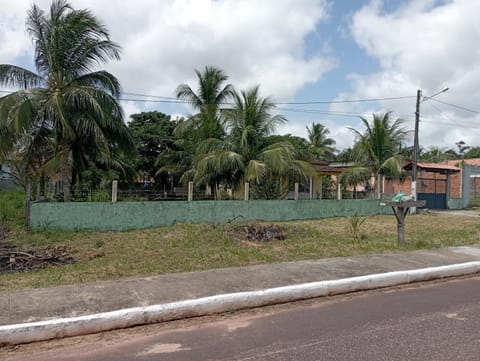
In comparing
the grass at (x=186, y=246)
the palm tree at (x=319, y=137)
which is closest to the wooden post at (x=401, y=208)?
the grass at (x=186, y=246)

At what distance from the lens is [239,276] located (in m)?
7.00

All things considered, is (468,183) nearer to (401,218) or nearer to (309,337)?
(401,218)

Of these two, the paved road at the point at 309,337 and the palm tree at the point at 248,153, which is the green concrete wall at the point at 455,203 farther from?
the paved road at the point at 309,337

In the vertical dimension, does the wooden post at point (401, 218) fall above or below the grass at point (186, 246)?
above

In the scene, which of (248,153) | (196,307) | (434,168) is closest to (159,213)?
(248,153)

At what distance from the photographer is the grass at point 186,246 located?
7.48m

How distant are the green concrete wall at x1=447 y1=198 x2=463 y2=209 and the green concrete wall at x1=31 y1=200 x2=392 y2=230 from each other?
13.2 meters

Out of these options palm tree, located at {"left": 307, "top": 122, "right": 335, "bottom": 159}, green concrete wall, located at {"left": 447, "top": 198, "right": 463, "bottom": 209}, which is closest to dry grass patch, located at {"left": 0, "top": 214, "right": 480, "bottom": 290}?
green concrete wall, located at {"left": 447, "top": 198, "right": 463, "bottom": 209}

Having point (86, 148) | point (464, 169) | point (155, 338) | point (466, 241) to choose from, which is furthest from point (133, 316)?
point (464, 169)

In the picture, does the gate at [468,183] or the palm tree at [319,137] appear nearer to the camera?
the gate at [468,183]

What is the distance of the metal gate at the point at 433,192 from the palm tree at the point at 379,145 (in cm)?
557

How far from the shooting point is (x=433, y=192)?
27969 mm

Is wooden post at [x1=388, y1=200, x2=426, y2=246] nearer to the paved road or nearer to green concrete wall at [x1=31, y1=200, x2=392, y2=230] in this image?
the paved road

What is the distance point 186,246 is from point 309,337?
244 inches
